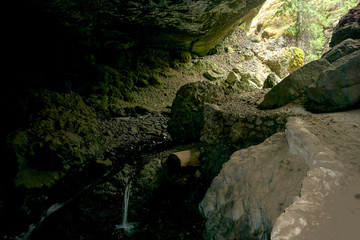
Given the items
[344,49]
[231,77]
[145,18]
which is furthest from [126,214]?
[231,77]

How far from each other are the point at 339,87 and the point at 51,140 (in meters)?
4.92

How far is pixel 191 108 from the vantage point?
15.3ft

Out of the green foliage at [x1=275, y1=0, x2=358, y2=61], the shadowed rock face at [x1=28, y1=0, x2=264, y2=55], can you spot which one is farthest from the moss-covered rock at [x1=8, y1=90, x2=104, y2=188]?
the green foliage at [x1=275, y1=0, x2=358, y2=61]

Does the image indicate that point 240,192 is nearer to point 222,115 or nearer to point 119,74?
point 222,115

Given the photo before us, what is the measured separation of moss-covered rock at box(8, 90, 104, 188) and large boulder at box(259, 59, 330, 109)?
395 cm

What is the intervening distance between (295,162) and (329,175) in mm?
439

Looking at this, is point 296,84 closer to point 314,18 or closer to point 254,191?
point 254,191

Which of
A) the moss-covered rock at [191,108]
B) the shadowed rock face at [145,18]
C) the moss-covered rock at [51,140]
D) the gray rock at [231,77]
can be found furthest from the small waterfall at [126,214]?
the gray rock at [231,77]

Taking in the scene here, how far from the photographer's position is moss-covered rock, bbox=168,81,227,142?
460 centimetres

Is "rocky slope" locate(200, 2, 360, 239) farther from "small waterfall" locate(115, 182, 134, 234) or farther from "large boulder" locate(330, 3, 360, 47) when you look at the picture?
"large boulder" locate(330, 3, 360, 47)

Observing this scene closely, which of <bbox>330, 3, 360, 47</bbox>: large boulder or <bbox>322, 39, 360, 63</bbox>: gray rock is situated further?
<bbox>330, 3, 360, 47</bbox>: large boulder

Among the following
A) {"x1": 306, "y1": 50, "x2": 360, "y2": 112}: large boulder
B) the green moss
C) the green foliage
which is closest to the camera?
{"x1": 306, "y1": 50, "x2": 360, "y2": 112}: large boulder

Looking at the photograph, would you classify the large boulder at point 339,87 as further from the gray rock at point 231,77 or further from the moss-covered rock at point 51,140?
the gray rock at point 231,77

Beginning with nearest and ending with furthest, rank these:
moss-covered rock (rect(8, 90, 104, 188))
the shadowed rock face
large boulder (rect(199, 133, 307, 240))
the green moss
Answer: large boulder (rect(199, 133, 307, 240)) → moss-covered rock (rect(8, 90, 104, 188)) → the shadowed rock face → the green moss
